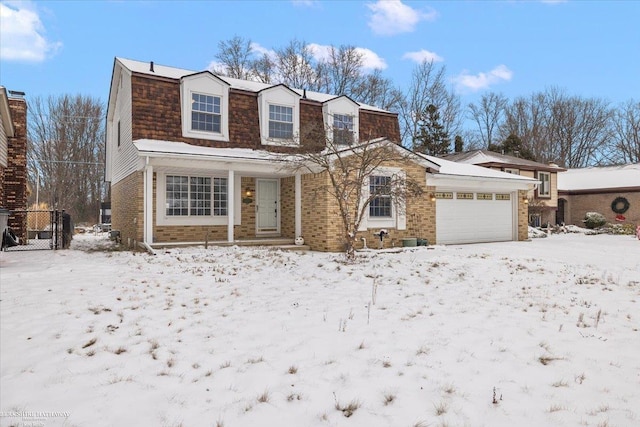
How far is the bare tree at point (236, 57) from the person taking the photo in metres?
31.2

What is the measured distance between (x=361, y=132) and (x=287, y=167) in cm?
541

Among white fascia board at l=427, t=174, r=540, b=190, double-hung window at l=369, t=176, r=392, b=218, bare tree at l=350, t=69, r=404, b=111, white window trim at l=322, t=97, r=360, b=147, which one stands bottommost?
double-hung window at l=369, t=176, r=392, b=218

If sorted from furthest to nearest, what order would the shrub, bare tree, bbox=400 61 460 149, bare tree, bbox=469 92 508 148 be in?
bare tree, bbox=469 92 508 148 < bare tree, bbox=400 61 460 149 < the shrub

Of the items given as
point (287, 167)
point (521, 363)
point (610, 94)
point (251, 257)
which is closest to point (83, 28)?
point (287, 167)

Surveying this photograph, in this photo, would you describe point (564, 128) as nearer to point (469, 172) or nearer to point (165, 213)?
point (469, 172)

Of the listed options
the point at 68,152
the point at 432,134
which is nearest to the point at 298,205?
the point at 432,134

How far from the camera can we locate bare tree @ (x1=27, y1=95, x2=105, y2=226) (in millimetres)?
31297

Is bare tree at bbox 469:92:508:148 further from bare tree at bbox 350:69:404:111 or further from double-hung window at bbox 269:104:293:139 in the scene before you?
double-hung window at bbox 269:104:293:139

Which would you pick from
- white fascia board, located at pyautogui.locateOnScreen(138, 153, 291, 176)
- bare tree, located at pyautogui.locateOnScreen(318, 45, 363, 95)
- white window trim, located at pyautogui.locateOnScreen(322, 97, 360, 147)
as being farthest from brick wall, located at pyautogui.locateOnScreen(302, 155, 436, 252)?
bare tree, located at pyautogui.locateOnScreen(318, 45, 363, 95)

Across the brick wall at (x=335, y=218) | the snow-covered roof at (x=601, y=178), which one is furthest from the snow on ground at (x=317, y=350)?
the snow-covered roof at (x=601, y=178)

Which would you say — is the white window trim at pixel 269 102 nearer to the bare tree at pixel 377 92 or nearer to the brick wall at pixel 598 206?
the bare tree at pixel 377 92

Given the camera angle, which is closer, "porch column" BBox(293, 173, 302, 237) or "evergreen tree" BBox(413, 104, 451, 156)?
"porch column" BBox(293, 173, 302, 237)

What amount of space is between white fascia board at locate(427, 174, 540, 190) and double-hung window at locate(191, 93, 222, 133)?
298 inches

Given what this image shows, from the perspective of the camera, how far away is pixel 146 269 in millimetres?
8492
